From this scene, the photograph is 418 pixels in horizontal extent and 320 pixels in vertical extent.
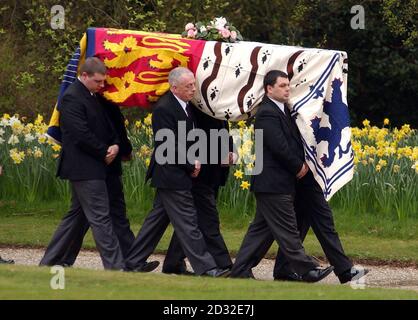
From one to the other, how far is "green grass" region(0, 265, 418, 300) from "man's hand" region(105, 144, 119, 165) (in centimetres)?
136

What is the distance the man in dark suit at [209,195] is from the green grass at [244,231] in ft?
5.38

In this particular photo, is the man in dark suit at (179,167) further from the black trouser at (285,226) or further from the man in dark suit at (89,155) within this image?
the black trouser at (285,226)

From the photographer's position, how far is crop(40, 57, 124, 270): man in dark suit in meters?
11.1

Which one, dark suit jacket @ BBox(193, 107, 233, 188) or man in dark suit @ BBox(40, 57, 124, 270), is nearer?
man in dark suit @ BBox(40, 57, 124, 270)

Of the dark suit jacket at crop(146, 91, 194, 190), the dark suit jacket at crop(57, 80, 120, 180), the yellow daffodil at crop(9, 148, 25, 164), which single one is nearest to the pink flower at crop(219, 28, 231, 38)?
the dark suit jacket at crop(146, 91, 194, 190)

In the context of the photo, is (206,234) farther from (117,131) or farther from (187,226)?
(117,131)

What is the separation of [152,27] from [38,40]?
2.60 meters

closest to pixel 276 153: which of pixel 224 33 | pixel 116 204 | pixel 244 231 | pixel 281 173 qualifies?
pixel 281 173

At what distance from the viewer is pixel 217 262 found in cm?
1171

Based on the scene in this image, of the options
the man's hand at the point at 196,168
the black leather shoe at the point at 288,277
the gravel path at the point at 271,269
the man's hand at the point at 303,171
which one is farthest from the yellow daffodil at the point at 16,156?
the man's hand at the point at 303,171

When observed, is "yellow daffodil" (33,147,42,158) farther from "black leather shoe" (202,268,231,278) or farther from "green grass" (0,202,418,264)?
"black leather shoe" (202,268,231,278)

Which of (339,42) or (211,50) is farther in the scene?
(339,42)
